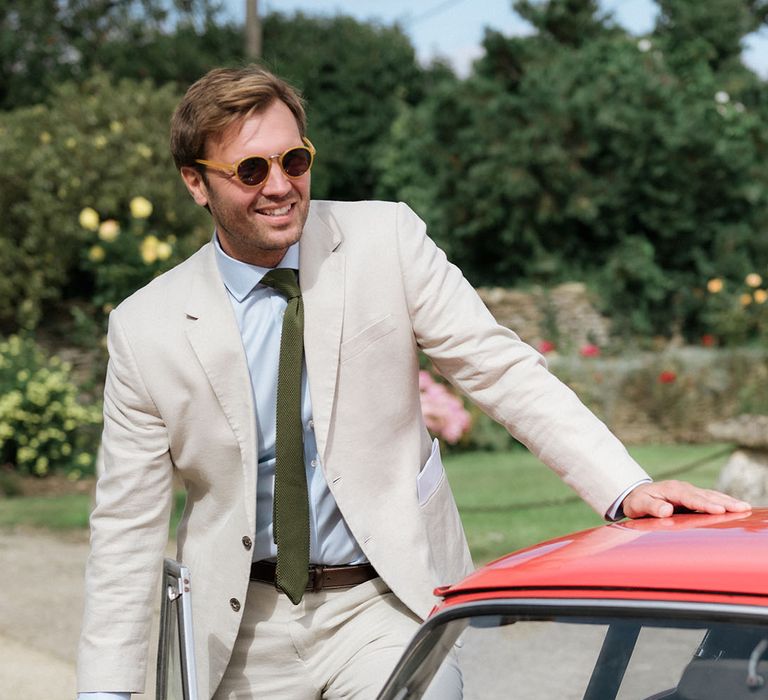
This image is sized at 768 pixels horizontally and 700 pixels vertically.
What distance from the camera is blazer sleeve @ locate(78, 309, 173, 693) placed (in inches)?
109

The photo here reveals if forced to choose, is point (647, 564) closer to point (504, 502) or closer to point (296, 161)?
point (296, 161)

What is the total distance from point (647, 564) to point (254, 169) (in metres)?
1.28

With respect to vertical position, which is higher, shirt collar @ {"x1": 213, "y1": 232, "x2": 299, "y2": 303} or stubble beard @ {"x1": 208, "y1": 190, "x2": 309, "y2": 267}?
stubble beard @ {"x1": 208, "y1": 190, "x2": 309, "y2": 267}

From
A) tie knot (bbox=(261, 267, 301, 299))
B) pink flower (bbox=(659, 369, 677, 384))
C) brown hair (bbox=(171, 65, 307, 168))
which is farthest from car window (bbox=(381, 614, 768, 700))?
pink flower (bbox=(659, 369, 677, 384))

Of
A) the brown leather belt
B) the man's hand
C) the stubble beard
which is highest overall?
the stubble beard

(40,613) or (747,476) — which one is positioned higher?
(747,476)

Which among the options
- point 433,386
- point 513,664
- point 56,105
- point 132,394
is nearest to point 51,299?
point 56,105

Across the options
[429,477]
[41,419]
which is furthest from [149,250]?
[429,477]

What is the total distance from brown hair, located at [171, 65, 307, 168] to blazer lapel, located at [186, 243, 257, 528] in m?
0.32

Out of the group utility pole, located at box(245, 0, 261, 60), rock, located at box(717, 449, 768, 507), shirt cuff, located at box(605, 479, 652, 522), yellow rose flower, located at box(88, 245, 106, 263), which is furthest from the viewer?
utility pole, located at box(245, 0, 261, 60)

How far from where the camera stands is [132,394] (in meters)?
2.81

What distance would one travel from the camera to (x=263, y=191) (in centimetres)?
273

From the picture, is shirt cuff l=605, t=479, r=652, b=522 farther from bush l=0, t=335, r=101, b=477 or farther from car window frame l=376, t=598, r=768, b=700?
bush l=0, t=335, r=101, b=477

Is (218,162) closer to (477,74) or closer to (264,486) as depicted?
(264,486)
